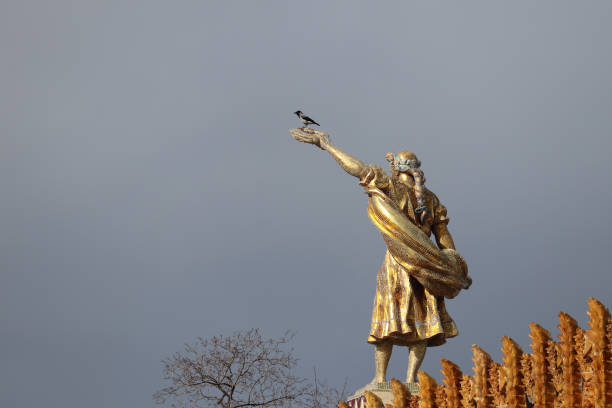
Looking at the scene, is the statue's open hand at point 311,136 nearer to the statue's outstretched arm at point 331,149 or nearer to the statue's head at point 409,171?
the statue's outstretched arm at point 331,149

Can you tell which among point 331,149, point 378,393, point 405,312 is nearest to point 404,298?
point 405,312

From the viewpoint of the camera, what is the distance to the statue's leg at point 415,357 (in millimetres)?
10430

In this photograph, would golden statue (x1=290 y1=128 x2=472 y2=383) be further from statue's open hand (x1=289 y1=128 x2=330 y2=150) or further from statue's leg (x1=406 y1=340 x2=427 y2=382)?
statue's open hand (x1=289 y1=128 x2=330 y2=150)

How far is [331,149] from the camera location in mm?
11016

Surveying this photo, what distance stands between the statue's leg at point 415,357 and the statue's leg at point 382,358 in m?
0.25

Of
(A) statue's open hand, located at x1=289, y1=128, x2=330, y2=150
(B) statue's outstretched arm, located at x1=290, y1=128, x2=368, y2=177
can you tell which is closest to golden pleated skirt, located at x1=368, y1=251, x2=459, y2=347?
(B) statue's outstretched arm, located at x1=290, y1=128, x2=368, y2=177

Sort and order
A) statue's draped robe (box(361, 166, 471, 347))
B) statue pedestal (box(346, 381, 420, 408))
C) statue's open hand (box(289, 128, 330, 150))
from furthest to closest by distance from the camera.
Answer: statue's open hand (box(289, 128, 330, 150)), statue's draped robe (box(361, 166, 471, 347)), statue pedestal (box(346, 381, 420, 408))

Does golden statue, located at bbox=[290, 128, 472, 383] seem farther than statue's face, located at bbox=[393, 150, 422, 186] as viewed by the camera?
No

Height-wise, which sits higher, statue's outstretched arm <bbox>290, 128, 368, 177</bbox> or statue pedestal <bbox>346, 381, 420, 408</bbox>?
statue's outstretched arm <bbox>290, 128, 368, 177</bbox>

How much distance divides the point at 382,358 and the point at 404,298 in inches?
27.8

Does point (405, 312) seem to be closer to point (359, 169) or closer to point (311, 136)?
point (359, 169)

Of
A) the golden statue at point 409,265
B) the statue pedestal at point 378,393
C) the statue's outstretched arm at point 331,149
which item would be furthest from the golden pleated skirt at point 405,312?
the statue's outstretched arm at point 331,149

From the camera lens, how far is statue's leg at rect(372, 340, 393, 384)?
10.5 meters

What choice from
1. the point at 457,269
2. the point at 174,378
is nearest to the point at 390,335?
the point at 457,269
